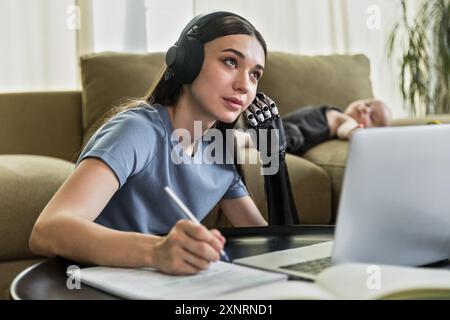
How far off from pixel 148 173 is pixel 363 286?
582mm

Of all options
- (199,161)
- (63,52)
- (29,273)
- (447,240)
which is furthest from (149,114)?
(63,52)

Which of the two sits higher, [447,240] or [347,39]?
[347,39]

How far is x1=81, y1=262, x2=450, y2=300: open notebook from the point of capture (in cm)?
61

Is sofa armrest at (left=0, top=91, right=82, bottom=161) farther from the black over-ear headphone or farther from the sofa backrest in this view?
the black over-ear headphone

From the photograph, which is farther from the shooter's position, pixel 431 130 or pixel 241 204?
pixel 241 204

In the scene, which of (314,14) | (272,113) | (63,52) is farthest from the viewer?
(314,14)

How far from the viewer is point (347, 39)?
3445 mm

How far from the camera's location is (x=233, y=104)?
1.10m

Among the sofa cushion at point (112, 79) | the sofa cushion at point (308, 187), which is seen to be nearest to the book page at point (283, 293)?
the sofa cushion at point (308, 187)

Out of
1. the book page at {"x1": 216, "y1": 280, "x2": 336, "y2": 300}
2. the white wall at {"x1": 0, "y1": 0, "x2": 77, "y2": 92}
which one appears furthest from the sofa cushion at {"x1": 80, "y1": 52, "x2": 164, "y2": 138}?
the book page at {"x1": 216, "y1": 280, "x2": 336, "y2": 300}

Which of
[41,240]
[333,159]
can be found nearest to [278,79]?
[333,159]

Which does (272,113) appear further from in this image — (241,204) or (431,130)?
(431,130)

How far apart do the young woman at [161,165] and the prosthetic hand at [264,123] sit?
84 mm

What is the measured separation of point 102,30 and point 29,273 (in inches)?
84.3
